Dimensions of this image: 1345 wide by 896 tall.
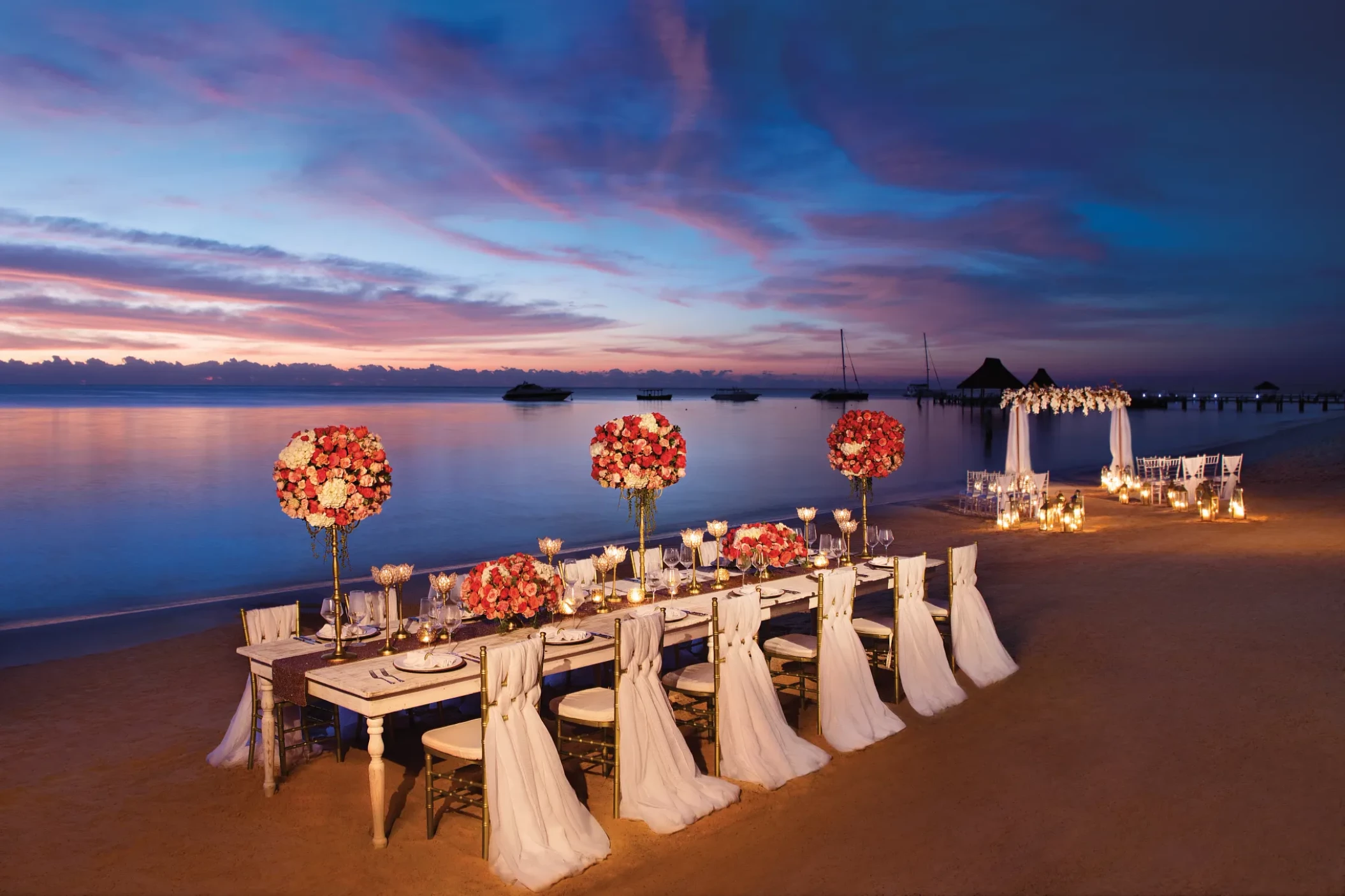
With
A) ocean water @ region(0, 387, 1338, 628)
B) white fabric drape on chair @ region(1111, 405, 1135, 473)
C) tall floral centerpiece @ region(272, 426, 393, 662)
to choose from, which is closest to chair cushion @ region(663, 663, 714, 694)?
tall floral centerpiece @ region(272, 426, 393, 662)

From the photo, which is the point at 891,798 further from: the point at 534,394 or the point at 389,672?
the point at 534,394

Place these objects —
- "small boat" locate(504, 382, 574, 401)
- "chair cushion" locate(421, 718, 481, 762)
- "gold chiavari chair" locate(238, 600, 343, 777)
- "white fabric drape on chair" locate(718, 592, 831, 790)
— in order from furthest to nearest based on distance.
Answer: "small boat" locate(504, 382, 574, 401), "white fabric drape on chair" locate(718, 592, 831, 790), "gold chiavari chair" locate(238, 600, 343, 777), "chair cushion" locate(421, 718, 481, 762)

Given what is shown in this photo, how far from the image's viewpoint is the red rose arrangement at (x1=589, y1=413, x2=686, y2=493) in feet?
20.1

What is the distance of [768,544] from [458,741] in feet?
8.96

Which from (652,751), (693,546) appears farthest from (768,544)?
(652,751)

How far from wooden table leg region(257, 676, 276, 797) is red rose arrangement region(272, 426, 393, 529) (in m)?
0.91

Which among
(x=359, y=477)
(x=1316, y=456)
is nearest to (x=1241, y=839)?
(x=359, y=477)

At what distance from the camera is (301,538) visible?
1666 centimetres

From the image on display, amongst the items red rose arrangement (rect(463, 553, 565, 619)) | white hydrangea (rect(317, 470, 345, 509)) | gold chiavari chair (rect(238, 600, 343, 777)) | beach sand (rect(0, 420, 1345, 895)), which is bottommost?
beach sand (rect(0, 420, 1345, 895))

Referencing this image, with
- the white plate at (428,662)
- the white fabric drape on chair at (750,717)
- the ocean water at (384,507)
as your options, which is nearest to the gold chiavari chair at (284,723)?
the white plate at (428,662)

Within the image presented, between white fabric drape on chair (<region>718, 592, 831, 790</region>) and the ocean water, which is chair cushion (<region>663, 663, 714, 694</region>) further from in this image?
the ocean water

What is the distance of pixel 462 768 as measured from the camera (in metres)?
4.83

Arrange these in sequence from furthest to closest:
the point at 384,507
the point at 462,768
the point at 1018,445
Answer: the point at 384,507, the point at 1018,445, the point at 462,768

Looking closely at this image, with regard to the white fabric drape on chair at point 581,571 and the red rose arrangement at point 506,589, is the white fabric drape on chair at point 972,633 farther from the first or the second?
the red rose arrangement at point 506,589
